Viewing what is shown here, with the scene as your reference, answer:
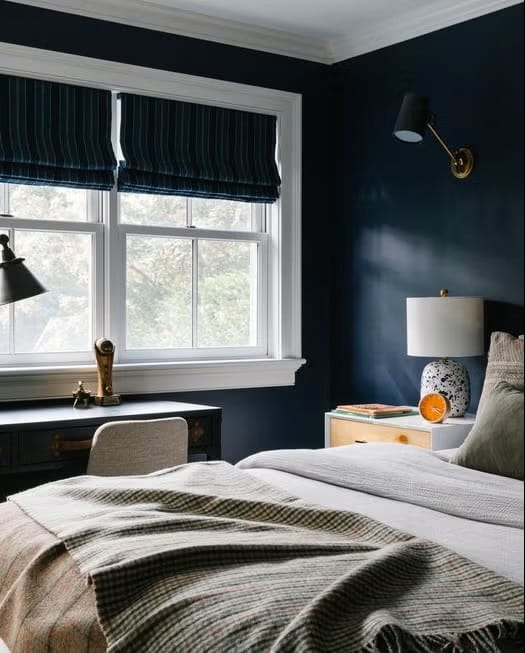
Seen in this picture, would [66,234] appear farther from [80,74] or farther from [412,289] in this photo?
[412,289]

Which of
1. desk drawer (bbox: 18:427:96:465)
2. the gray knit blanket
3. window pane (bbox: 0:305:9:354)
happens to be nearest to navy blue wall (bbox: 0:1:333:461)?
window pane (bbox: 0:305:9:354)

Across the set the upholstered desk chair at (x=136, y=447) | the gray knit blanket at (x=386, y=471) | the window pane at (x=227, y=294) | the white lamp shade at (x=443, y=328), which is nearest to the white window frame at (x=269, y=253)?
the window pane at (x=227, y=294)

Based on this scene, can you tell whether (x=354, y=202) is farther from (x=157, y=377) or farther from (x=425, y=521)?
(x=425, y=521)

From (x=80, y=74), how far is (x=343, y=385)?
2.23m

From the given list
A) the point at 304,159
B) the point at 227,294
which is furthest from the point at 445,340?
the point at 304,159

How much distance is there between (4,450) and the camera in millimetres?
3131

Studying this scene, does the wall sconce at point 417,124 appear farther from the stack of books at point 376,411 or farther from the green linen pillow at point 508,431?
the green linen pillow at point 508,431

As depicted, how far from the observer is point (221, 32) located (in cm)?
439

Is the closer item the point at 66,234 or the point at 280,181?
the point at 66,234

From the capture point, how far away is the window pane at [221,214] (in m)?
4.45

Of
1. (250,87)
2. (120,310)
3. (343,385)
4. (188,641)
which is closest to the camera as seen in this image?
(188,641)

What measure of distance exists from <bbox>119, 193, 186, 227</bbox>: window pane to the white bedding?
1.86 metres

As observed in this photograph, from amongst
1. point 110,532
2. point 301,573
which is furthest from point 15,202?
point 301,573

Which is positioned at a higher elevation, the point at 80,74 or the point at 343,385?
the point at 80,74
